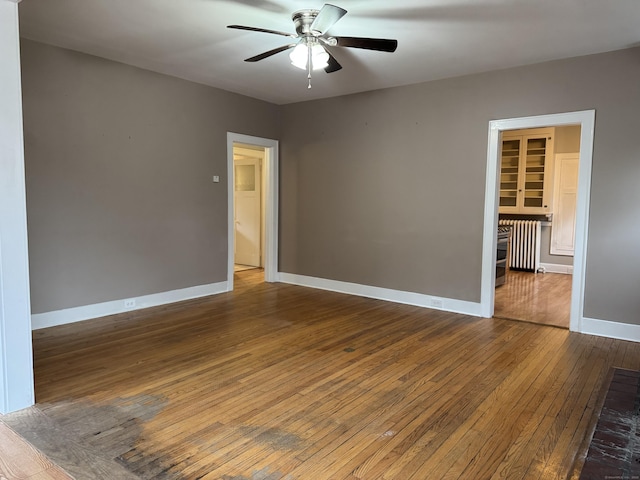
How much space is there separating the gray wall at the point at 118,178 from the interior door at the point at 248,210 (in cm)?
214

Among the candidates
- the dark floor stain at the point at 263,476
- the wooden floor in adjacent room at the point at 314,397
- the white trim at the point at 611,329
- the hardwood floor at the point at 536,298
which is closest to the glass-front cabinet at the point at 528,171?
the hardwood floor at the point at 536,298

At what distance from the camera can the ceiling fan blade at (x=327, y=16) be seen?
2694 millimetres

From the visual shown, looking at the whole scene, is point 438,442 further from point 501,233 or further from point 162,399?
point 501,233

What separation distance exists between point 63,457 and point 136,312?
2794 millimetres

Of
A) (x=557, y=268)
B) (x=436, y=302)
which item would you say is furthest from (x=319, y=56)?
(x=557, y=268)

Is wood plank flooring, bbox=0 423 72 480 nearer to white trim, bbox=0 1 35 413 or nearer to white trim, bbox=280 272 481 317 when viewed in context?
white trim, bbox=0 1 35 413

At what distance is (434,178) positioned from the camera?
204 inches

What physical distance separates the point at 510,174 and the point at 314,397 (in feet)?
23.1

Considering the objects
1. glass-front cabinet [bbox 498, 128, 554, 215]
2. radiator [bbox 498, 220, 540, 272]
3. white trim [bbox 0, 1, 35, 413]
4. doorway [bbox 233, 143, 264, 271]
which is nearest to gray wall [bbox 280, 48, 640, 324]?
doorway [bbox 233, 143, 264, 271]

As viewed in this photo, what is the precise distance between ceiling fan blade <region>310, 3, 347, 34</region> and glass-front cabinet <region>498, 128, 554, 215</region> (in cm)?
587

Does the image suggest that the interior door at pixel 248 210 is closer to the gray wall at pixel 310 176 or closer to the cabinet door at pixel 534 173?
the gray wall at pixel 310 176

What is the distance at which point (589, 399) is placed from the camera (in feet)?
9.32

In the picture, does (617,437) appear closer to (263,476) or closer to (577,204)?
(263,476)

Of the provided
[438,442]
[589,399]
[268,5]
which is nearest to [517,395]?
[589,399]
